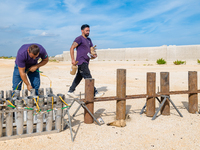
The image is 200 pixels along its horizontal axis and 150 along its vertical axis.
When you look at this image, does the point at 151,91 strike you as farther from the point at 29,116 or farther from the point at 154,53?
the point at 154,53

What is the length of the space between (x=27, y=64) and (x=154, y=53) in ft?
102

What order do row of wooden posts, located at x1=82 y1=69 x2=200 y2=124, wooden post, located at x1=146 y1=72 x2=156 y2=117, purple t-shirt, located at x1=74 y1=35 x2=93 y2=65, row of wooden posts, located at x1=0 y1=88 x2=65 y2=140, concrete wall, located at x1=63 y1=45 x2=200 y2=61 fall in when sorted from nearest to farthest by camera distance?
1. row of wooden posts, located at x1=0 y1=88 x2=65 y2=140
2. row of wooden posts, located at x1=82 y1=69 x2=200 y2=124
3. wooden post, located at x1=146 y1=72 x2=156 y2=117
4. purple t-shirt, located at x1=74 y1=35 x2=93 y2=65
5. concrete wall, located at x1=63 y1=45 x2=200 y2=61

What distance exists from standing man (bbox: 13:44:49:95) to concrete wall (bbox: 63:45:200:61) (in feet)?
98.3

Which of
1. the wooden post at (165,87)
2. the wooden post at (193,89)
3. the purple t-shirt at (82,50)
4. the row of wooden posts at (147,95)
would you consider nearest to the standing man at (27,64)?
the purple t-shirt at (82,50)

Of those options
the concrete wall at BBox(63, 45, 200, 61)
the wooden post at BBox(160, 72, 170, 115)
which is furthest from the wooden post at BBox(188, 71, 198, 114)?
the concrete wall at BBox(63, 45, 200, 61)

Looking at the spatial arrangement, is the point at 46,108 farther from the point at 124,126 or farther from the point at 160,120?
the point at 160,120

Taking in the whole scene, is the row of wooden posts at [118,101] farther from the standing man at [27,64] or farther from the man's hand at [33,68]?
the man's hand at [33,68]

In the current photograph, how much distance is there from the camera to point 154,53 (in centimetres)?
3306

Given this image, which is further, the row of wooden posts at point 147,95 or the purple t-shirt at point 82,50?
the purple t-shirt at point 82,50

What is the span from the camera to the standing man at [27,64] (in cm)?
364

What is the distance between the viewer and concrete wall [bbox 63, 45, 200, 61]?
30.0m

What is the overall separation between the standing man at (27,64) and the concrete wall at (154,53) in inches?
1180

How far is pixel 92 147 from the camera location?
2.93 m

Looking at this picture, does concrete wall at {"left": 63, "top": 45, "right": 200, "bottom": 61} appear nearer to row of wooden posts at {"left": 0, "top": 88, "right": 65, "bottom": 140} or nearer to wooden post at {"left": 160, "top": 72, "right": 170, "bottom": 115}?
wooden post at {"left": 160, "top": 72, "right": 170, "bottom": 115}
